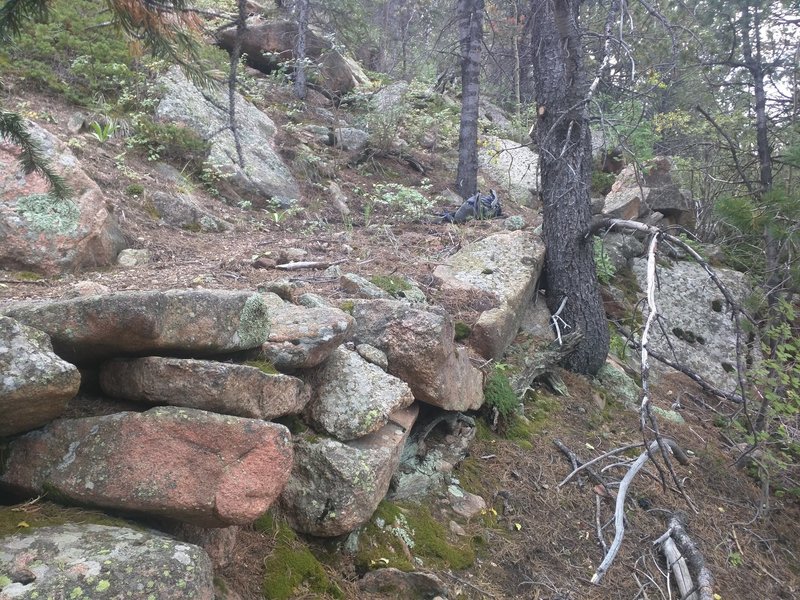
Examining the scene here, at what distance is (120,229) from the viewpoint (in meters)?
6.00

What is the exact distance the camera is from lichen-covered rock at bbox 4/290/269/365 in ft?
8.20

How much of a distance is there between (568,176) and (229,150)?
5.68m

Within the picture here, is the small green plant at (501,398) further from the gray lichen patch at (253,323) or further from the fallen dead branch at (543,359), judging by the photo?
the gray lichen patch at (253,323)

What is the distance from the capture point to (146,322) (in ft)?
8.41

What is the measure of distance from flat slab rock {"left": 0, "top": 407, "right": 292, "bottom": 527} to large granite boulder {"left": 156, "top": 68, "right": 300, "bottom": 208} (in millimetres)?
6714

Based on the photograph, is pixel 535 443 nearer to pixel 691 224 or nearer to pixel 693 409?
pixel 693 409

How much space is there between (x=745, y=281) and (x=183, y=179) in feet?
26.8

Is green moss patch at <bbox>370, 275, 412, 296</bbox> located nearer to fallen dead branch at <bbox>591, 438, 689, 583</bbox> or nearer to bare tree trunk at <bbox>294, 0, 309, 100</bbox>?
fallen dead branch at <bbox>591, 438, 689, 583</bbox>

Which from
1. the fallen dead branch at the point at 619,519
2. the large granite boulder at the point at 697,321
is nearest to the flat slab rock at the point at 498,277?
the fallen dead branch at the point at 619,519

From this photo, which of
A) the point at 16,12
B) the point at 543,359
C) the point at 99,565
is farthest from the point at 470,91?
the point at 99,565

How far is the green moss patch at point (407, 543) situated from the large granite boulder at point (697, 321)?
4.34 metres

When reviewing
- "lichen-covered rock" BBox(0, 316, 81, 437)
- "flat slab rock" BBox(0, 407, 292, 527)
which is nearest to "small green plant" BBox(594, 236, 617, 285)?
"flat slab rock" BBox(0, 407, 292, 527)

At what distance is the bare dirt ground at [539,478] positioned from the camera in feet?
12.0

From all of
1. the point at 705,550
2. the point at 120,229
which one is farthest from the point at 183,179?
the point at 705,550
